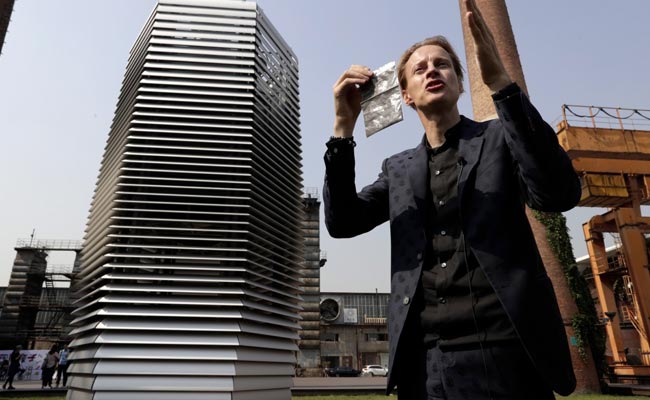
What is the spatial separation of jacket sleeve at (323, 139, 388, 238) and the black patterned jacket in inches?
1.1

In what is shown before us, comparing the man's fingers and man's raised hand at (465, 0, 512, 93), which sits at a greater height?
the man's fingers

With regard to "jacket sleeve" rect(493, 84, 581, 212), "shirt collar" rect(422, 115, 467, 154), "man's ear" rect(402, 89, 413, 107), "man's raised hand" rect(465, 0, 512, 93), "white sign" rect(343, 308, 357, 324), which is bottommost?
"jacket sleeve" rect(493, 84, 581, 212)

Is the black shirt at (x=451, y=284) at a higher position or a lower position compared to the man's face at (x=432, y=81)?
lower

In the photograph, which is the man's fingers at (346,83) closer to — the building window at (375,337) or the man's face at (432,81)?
the man's face at (432,81)

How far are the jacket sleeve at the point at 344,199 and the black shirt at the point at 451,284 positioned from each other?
0.87 ft

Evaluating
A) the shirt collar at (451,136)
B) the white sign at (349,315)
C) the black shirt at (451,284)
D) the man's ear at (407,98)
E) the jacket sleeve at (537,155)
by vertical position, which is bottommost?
the black shirt at (451,284)

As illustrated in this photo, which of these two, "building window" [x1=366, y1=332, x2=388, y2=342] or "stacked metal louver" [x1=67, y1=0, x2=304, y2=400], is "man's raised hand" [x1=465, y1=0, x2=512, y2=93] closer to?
"stacked metal louver" [x1=67, y1=0, x2=304, y2=400]

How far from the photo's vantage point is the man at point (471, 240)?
3.18 feet

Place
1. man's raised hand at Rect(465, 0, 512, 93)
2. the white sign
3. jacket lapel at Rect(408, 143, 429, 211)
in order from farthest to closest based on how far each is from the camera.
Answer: the white sign
jacket lapel at Rect(408, 143, 429, 211)
man's raised hand at Rect(465, 0, 512, 93)

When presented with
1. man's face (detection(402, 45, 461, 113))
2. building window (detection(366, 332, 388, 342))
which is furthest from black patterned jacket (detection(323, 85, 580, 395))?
building window (detection(366, 332, 388, 342))

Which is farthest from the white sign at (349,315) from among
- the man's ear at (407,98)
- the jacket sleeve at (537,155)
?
the jacket sleeve at (537,155)

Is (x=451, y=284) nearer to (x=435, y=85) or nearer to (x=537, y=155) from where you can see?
(x=537, y=155)

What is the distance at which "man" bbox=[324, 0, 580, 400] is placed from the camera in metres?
0.97

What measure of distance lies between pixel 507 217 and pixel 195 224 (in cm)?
416
